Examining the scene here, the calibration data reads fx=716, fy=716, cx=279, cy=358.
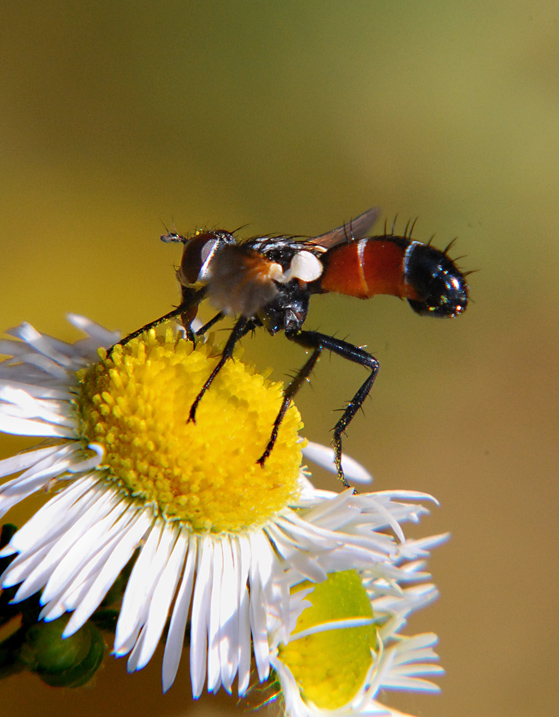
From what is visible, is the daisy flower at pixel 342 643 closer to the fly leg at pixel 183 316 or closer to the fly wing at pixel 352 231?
the fly leg at pixel 183 316

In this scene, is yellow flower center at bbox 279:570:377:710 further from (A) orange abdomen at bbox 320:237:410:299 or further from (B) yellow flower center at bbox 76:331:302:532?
(A) orange abdomen at bbox 320:237:410:299

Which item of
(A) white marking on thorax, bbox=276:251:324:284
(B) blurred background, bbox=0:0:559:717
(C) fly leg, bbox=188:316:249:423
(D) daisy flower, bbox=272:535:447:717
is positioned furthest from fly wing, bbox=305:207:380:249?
(B) blurred background, bbox=0:0:559:717

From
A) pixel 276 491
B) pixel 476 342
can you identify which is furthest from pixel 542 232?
pixel 276 491

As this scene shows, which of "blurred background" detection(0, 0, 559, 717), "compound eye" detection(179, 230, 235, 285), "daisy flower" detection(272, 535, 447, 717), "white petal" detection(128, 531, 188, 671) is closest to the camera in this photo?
"white petal" detection(128, 531, 188, 671)

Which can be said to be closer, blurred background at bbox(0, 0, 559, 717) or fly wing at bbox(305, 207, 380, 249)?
fly wing at bbox(305, 207, 380, 249)

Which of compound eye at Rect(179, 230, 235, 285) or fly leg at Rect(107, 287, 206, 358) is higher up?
compound eye at Rect(179, 230, 235, 285)

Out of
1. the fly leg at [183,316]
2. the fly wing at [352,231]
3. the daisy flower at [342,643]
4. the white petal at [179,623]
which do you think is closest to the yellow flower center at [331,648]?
the daisy flower at [342,643]
